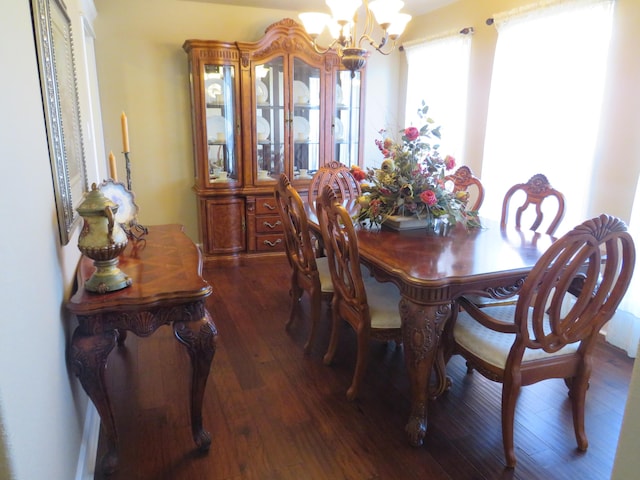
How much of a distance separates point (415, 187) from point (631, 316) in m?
1.60

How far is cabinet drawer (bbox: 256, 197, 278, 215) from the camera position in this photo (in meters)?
4.37

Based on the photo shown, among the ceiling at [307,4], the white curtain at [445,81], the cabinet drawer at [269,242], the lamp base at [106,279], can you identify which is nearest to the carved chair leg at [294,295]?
the lamp base at [106,279]

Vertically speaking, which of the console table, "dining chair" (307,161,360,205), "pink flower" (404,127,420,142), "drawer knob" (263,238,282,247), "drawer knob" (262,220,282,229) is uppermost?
"pink flower" (404,127,420,142)

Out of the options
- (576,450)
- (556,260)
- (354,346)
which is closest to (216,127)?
(354,346)

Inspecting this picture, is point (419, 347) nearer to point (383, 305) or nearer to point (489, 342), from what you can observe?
point (489, 342)

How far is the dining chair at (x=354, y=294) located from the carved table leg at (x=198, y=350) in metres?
0.70

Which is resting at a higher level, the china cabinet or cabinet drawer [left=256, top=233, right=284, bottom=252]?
the china cabinet

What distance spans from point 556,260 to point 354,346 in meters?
1.48

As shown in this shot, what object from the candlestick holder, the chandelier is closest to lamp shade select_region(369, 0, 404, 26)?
the chandelier

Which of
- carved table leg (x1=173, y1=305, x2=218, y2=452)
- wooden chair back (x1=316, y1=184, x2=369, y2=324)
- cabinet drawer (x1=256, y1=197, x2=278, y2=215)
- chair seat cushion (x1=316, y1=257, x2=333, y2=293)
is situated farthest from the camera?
cabinet drawer (x1=256, y1=197, x2=278, y2=215)

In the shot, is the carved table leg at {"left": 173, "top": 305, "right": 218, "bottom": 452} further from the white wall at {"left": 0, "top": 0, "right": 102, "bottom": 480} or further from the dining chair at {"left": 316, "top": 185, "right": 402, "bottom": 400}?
the dining chair at {"left": 316, "top": 185, "right": 402, "bottom": 400}

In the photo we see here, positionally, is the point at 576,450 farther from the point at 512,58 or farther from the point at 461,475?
the point at 512,58

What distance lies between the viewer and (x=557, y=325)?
174 cm

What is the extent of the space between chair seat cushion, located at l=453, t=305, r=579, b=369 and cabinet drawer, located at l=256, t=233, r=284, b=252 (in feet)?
8.62
